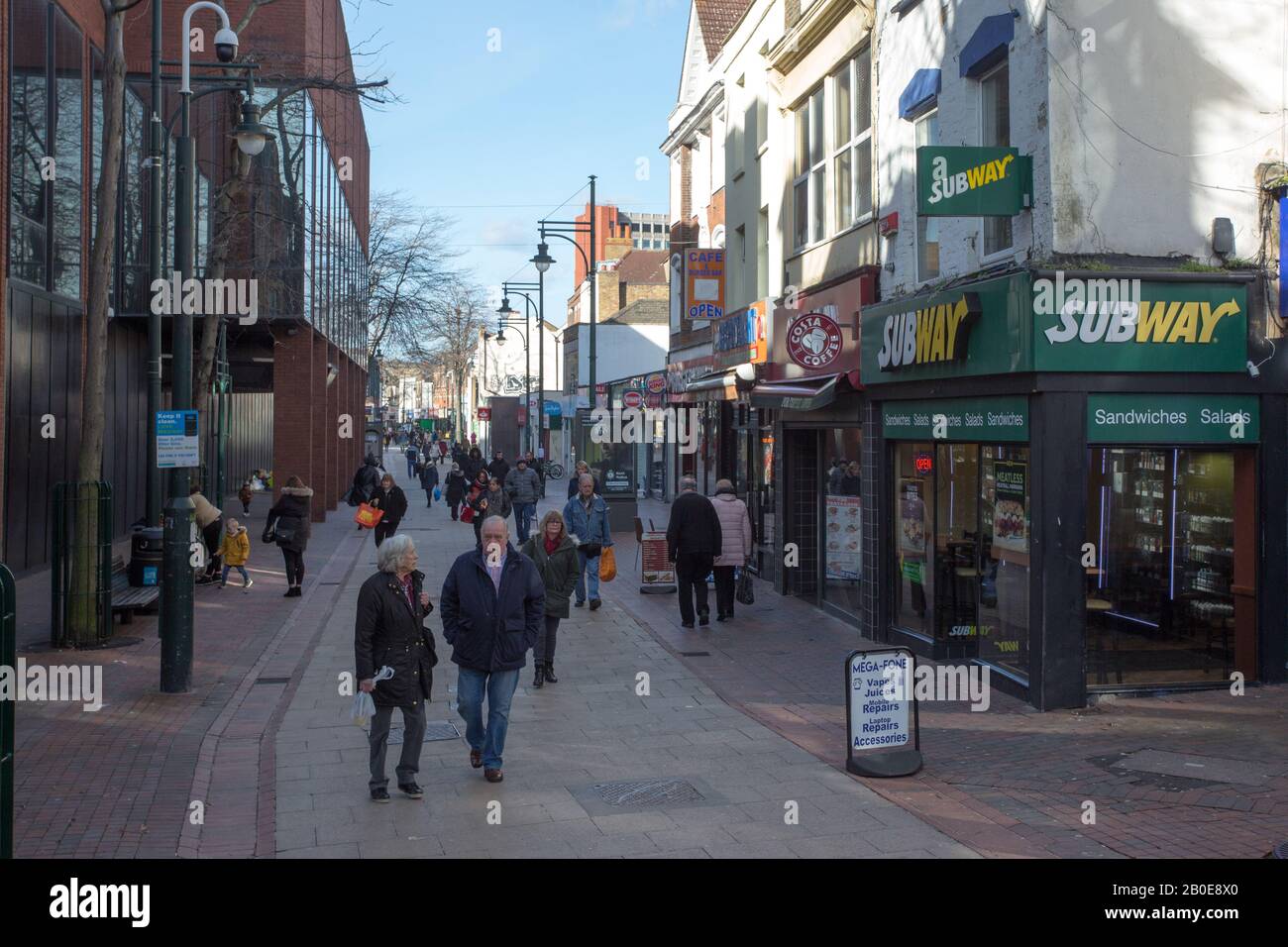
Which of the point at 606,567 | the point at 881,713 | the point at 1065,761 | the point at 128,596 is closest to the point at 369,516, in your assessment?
the point at 128,596

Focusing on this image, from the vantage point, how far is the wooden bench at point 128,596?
1396 cm

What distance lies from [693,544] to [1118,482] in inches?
217

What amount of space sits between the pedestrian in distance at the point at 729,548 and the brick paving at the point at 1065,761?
2.29 meters

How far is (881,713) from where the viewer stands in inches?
320

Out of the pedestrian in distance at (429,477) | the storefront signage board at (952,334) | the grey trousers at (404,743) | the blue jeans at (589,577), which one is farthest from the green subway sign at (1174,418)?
the pedestrian in distance at (429,477)

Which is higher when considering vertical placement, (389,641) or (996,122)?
(996,122)

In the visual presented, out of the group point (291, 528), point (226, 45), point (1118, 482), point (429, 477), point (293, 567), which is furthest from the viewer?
point (429, 477)

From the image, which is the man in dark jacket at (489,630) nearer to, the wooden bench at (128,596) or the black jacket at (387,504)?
the wooden bench at (128,596)

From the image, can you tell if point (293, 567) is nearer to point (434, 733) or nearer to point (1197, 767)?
point (434, 733)

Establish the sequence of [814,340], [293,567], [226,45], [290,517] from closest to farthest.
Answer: [226,45] → [814,340] → [290,517] → [293,567]

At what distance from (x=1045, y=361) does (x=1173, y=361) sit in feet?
3.78

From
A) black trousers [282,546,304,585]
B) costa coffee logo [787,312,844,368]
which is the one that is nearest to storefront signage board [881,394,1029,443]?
costa coffee logo [787,312,844,368]

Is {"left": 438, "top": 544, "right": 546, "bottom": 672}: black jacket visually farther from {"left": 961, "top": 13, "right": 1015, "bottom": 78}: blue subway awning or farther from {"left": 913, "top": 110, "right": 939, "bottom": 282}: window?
{"left": 913, "top": 110, "right": 939, "bottom": 282}: window
